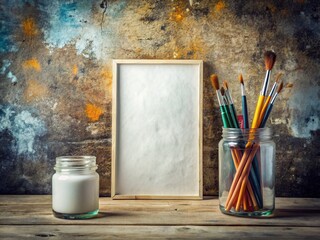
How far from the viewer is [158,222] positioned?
3.23 feet

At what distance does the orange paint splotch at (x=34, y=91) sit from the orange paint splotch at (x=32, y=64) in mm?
39

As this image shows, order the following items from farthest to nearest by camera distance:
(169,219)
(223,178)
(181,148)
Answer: (181,148) → (223,178) → (169,219)

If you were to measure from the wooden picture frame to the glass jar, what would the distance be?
0.16 m

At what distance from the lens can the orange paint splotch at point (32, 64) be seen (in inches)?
51.0

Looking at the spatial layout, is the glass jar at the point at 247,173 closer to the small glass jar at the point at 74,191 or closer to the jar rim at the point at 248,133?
the jar rim at the point at 248,133

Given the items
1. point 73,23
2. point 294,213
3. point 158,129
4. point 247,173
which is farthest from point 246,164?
point 73,23

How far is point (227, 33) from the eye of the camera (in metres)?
1.29

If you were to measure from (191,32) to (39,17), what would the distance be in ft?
1.51

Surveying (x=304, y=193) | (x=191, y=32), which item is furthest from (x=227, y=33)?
(x=304, y=193)

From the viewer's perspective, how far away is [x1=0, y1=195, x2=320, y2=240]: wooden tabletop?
89cm

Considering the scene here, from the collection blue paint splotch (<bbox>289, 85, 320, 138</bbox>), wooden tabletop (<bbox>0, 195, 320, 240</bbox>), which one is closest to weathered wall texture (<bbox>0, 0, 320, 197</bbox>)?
blue paint splotch (<bbox>289, 85, 320, 138</bbox>)

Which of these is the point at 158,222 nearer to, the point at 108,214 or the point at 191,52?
the point at 108,214

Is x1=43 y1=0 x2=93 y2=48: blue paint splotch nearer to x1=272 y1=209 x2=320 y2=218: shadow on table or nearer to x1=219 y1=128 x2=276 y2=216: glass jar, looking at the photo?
x1=219 y1=128 x2=276 y2=216: glass jar

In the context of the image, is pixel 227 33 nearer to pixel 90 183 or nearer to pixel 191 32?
pixel 191 32
